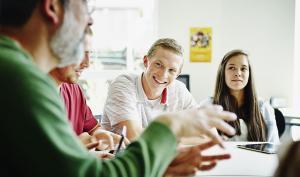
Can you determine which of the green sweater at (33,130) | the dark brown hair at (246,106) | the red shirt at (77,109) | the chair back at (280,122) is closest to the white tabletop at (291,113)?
the chair back at (280,122)

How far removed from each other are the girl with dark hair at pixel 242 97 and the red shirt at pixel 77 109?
1.02 meters

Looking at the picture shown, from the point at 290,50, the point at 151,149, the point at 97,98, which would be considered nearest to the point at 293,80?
the point at 290,50

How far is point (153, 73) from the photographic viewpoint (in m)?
2.12

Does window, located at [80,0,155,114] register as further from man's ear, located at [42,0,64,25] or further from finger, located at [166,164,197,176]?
man's ear, located at [42,0,64,25]

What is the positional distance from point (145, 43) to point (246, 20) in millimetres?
1247

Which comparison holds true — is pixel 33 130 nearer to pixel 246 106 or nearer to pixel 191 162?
pixel 191 162

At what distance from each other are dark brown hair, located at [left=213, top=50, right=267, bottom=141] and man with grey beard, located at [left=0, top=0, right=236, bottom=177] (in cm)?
155

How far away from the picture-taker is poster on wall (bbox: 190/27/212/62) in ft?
14.1

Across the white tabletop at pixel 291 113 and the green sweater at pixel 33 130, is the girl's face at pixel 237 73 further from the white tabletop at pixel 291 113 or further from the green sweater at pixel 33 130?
the green sweater at pixel 33 130

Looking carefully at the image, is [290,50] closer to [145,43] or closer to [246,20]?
[246,20]

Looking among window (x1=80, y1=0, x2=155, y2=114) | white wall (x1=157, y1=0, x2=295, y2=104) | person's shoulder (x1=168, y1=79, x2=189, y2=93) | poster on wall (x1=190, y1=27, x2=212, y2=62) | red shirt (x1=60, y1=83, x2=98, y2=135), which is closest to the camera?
red shirt (x1=60, y1=83, x2=98, y2=135)

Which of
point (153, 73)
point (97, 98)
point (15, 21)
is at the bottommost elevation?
point (97, 98)

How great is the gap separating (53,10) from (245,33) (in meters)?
3.78

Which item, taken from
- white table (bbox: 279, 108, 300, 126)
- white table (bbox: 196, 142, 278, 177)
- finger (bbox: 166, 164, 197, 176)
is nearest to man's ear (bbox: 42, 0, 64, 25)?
finger (bbox: 166, 164, 197, 176)
